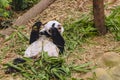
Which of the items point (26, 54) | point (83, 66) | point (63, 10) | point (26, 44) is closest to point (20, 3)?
point (63, 10)

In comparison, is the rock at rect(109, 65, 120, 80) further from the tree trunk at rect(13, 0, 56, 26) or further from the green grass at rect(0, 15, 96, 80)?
the tree trunk at rect(13, 0, 56, 26)

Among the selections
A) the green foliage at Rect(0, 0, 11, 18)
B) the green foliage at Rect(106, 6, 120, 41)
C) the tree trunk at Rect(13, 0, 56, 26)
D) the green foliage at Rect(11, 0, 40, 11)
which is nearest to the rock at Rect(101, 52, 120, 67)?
the green foliage at Rect(106, 6, 120, 41)

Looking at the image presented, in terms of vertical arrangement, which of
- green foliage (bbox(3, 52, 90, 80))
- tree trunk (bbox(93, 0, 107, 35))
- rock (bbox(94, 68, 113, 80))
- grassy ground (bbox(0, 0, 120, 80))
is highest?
tree trunk (bbox(93, 0, 107, 35))

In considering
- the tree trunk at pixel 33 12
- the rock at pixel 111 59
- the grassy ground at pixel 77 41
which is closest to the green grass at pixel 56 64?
the grassy ground at pixel 77 41

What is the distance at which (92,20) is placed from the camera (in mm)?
6137

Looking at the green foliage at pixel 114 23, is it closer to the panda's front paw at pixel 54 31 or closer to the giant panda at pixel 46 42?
the giant panda at pixel 46 42

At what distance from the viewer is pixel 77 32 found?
19.3ft

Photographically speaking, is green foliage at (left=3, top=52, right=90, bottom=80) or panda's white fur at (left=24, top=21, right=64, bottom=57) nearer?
green foliage at (left=3, top=52, right=90, bottom=80)

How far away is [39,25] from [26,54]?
1.59 feet

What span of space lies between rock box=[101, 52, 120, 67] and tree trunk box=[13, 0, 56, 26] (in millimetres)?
2014

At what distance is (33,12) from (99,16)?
5.41 ft

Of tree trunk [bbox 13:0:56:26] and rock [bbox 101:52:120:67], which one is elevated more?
tree trunk [bbox 13:0:56:26]

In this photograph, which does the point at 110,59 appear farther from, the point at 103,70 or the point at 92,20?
the point at 92,20

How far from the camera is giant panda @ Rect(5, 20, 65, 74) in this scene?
210 inches
